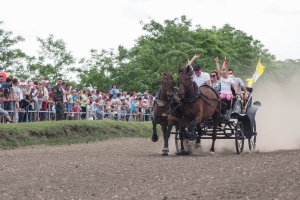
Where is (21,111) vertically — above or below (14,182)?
above

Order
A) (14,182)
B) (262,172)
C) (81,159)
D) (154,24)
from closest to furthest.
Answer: (14,182)
(262,172)
(81,159)
(154,24)

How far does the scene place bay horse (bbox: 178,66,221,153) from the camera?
61.1ft

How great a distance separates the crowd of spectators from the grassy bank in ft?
2.68

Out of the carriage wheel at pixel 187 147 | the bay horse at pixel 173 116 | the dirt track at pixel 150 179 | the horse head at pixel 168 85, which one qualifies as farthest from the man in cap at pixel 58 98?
the dirt track at pixel 150 179

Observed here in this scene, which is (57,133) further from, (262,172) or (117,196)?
(117,196)

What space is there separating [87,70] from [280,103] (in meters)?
26.0

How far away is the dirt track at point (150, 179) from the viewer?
10.8 metres

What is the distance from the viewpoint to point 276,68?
112750 millimetres

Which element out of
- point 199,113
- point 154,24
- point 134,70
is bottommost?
point 199,113

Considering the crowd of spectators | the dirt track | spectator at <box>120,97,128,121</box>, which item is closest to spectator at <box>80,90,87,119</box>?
the crowd of spectators

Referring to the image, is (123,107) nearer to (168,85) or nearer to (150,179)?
(168,85)

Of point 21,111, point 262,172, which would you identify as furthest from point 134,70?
point 262,172

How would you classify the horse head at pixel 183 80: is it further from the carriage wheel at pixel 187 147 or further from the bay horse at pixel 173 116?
the carriage wheel at pixel 187 147

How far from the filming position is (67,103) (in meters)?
30.5
